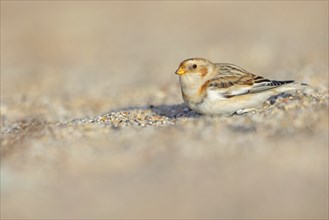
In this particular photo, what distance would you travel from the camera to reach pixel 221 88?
25.5 feet

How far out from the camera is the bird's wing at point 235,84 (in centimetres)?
778

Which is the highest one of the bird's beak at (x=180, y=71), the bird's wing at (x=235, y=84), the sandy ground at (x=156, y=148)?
the bird's beak at (x=180, y=71)

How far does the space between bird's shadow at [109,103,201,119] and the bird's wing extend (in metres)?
0.55

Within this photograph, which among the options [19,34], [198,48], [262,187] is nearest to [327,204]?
[262,187]

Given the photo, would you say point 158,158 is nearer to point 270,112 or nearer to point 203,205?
→ point 203,205

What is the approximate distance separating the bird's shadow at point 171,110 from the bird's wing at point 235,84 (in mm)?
548

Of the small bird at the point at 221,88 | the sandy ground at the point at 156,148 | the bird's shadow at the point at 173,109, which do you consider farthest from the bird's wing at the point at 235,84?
the bird's shadow at the point at 173,109

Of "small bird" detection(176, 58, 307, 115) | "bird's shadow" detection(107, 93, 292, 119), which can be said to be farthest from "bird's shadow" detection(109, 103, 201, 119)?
"small bird" detection(176, 58, 307, 115)

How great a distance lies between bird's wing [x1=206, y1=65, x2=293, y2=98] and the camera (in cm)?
778

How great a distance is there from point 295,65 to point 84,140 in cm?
549

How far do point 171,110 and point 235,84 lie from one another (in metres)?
1.42

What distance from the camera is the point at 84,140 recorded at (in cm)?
725

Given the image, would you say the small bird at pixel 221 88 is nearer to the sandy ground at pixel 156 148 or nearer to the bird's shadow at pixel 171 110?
the sandy ground at pixel 156 148

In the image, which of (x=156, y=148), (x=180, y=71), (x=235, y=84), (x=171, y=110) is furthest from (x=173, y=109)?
(x=156, y=148)
